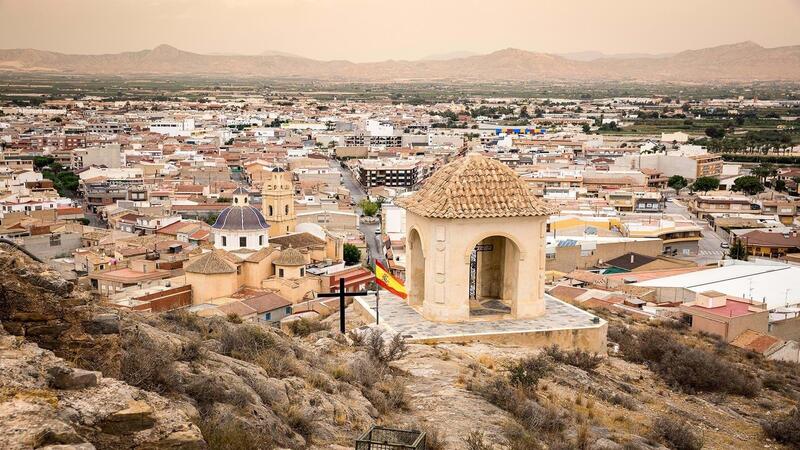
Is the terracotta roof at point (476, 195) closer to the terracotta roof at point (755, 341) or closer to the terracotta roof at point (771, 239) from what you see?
the terracotta roof at point (755, 341)

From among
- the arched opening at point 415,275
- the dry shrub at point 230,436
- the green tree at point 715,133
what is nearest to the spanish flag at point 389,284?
the arched opening at point 415,275

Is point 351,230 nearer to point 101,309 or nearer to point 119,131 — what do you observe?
point 101,309

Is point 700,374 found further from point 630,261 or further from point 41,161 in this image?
point 41,161

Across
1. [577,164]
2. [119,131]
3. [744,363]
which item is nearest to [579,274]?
[744,363]

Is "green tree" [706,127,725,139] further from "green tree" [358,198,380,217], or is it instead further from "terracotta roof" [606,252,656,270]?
"terracotta roof" [606,252,656,270]

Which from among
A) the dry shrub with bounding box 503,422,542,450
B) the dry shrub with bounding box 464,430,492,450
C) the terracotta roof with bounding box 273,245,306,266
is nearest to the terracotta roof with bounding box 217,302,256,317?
the terracotta roof with bounding box 273,245,306,266

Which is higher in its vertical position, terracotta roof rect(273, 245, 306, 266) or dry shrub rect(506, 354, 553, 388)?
dry shrub rect(506, 354, 553, 388)
